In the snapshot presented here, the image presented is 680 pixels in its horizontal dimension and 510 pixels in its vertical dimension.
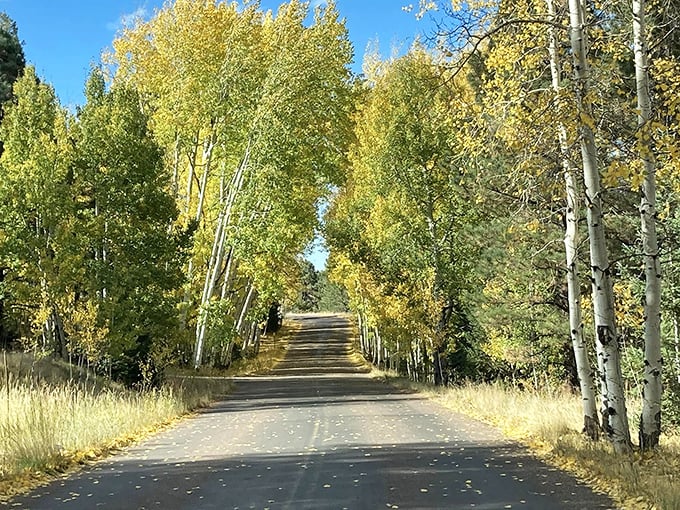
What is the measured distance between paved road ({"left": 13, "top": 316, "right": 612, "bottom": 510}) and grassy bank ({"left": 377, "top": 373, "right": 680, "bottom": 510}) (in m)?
0.33

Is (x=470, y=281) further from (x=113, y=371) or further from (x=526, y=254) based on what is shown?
(x=113, y=371)

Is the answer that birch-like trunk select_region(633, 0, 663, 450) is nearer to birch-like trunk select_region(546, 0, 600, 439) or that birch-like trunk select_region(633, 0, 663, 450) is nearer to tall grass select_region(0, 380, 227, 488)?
birch-like trunk select_region(546, 0, 600, 439)

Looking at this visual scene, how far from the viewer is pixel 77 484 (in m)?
9.15

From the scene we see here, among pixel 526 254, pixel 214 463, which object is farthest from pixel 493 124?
pixel 526 254

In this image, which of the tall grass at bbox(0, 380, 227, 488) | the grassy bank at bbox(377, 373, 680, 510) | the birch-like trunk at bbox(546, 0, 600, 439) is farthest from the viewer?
the birch-like trunk at bbox(546, 0, 600, 439)

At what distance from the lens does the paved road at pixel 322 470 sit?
7926mm

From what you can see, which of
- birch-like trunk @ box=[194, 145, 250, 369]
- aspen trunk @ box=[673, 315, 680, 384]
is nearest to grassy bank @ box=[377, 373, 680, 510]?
aspen trunk @ box=[673, 315, 680, 384]

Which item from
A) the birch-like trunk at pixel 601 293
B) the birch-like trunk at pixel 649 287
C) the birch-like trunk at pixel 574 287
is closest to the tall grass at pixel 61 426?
the birch-like trunk at pixel 601 293

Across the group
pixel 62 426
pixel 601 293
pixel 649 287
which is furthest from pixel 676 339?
pixel 62 426

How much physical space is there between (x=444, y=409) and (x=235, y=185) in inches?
606

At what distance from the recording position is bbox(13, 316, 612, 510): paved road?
26.0 ft

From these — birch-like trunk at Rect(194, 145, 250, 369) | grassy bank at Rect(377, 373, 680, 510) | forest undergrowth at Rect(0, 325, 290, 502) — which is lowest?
grassy bank at Rect(377, 373, 680, 510)

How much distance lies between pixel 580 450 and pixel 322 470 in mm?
3488

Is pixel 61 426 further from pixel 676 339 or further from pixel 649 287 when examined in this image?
pixel 676 339
